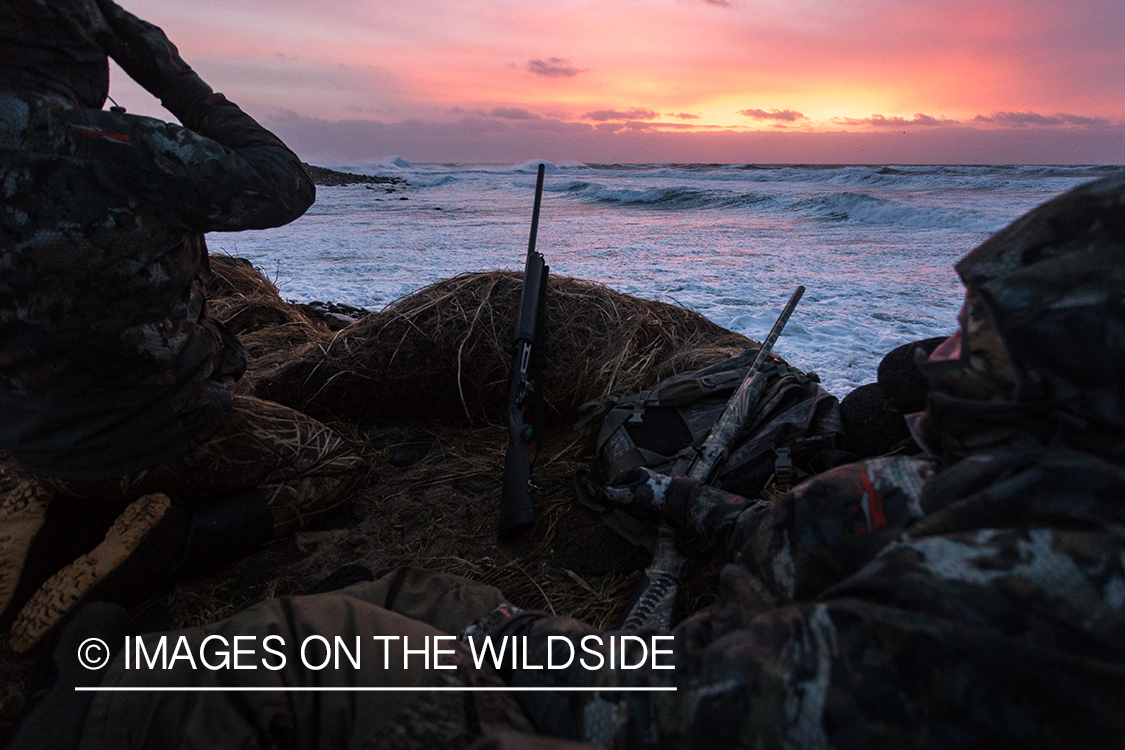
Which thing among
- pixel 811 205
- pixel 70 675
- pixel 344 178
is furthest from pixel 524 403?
pixel 344 178

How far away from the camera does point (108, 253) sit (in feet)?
6.68

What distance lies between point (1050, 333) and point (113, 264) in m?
2.61

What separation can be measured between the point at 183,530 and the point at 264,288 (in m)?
4.04

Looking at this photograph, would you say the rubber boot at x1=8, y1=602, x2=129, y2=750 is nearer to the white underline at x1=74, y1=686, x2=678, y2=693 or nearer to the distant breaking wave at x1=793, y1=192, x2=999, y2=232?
the white underline at x1=74, y1=686, x2=678, y2=693

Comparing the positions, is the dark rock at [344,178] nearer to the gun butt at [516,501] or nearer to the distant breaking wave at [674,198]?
the distant breaking wave at [674,198]

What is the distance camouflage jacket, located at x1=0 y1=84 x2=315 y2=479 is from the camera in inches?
75.5

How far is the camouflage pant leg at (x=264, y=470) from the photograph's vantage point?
7.84ft

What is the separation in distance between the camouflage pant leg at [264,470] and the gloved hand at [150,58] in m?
1.30

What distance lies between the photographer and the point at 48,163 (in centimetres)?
190

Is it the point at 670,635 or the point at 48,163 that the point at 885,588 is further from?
the point at 48,163

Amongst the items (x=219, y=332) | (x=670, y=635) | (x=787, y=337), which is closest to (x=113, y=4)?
(x=219, y=332)

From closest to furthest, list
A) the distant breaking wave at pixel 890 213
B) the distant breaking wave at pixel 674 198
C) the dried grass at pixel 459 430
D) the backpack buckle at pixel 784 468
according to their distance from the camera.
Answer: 1. the dried grass at pixel 459 430
2. the backpack buckle at pixel 784 468
3. the distant breaking wave at pixel 890 213
4. the distant breaking wave at pixel 674 198

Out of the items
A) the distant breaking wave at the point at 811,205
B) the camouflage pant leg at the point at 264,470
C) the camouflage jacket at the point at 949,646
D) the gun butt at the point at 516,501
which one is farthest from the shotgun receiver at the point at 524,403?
the distant breaking wave at the point at 811,205

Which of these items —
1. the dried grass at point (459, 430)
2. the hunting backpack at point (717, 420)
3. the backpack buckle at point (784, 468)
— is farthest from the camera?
the hunting backpack at point (717, 420)
